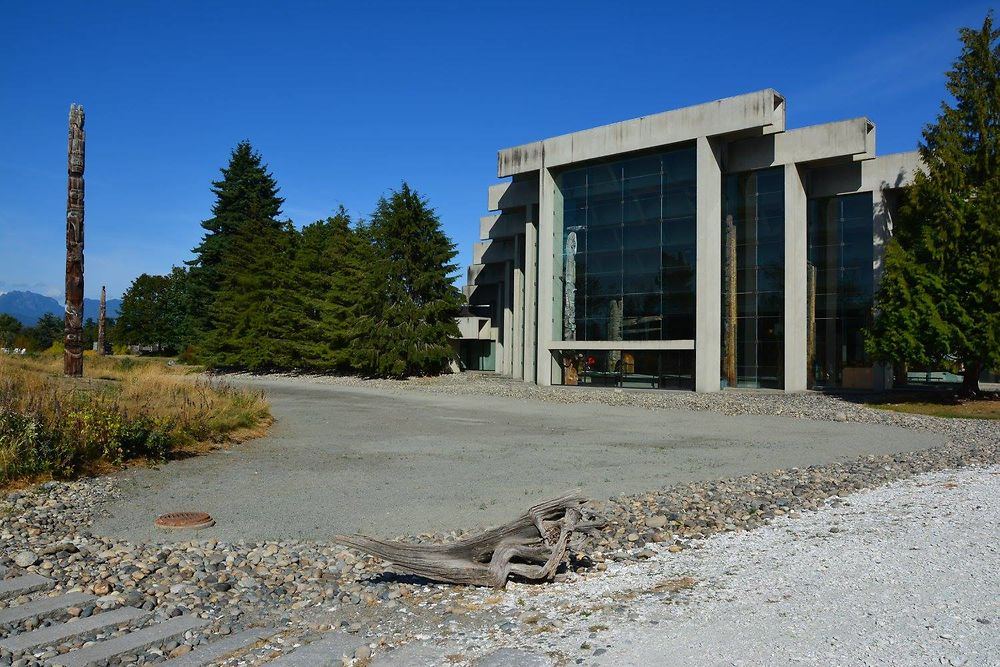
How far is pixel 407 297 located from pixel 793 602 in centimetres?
3940

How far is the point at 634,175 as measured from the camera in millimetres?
35875

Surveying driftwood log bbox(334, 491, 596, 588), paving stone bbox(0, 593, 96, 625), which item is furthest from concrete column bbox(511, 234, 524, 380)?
paving stone bbox(0, 593, 96, 625)

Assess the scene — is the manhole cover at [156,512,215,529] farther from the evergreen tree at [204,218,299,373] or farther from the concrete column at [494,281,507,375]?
the concrete column at [494,281,507,375]

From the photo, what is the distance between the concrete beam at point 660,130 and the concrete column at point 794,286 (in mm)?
2974

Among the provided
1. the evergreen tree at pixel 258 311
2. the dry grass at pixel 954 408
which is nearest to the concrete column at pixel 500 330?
the evergreen tree at pixel 258 311

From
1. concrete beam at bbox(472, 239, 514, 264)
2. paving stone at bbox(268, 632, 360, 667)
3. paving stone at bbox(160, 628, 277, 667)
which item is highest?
concrete beam at bbox(472, 239, 514, 264)

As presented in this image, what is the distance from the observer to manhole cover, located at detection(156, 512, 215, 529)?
296 inches

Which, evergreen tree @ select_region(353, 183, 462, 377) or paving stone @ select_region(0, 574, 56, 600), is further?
evergreen tree @ select_region(353, 183, 462, 377)

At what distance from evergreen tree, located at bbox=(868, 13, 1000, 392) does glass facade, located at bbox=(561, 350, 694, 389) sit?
359 inches

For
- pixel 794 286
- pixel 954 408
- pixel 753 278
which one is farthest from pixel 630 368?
pixel 954 408

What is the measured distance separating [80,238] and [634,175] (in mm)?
24367

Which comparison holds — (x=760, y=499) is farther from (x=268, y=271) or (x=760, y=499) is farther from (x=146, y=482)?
(x=268, y=271)

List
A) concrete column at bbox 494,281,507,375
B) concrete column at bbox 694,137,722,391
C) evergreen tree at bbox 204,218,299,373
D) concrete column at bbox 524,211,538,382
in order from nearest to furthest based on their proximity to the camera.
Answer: concrete column at bbox 694,137,722,391
concrete column at bbox 524,211,538,382
evergreen tree at bbox 204,218,299,373
concrete column at bbox 494,281,507,375

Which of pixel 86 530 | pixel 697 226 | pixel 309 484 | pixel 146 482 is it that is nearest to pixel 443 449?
pixel 309 484
